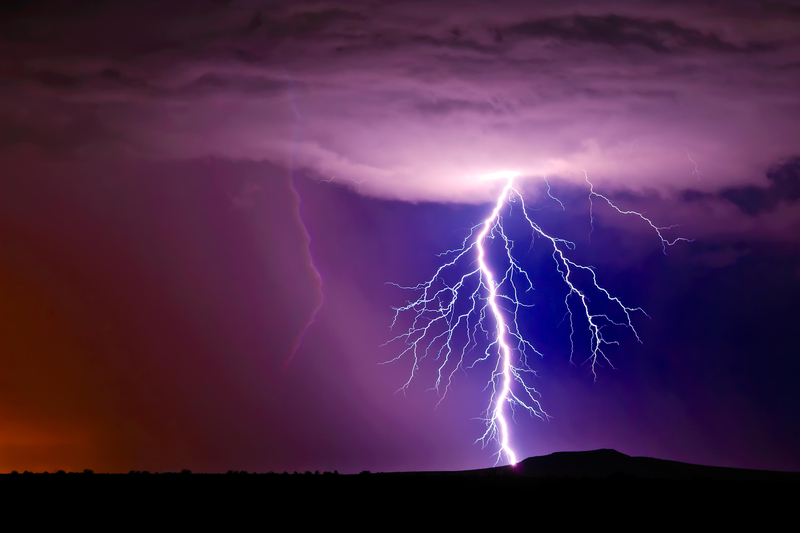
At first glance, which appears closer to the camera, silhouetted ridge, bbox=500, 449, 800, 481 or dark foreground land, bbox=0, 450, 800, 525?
dark foreground land, bbox=0, 450, 800, 525

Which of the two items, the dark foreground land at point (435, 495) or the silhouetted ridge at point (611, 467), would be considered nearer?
the dark foreground land at point (435, 495)

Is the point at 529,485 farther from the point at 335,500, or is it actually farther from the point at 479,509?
the point at 335,500

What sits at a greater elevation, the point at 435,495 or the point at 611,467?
the point at 611,467

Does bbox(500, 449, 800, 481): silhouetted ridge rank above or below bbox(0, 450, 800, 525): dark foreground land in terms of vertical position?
above

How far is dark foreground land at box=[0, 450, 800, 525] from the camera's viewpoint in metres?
12.1

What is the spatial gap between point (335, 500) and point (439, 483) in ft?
9.76

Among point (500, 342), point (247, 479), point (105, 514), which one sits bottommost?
point (105, 514)

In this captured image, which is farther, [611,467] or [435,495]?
[611,467]

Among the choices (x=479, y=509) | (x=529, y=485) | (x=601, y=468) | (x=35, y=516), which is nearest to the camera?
(x=35, y=516)

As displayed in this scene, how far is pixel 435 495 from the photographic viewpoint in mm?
13336

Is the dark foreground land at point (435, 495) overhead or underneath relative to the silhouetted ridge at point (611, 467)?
underneath

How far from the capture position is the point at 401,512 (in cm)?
1185

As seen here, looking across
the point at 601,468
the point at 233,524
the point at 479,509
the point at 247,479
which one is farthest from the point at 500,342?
the point at 233,524

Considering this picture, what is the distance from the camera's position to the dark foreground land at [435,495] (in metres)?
12.1
